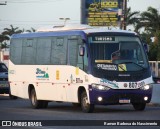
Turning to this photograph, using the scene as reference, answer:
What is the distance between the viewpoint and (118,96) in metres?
27.0

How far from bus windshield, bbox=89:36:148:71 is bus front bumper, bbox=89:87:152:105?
80cm

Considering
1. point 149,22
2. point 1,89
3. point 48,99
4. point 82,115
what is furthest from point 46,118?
point 149,22

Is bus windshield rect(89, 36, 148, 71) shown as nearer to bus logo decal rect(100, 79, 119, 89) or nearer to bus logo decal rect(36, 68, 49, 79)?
bus logo decal rect(100, 79, 119, 89)

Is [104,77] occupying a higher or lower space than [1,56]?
higher

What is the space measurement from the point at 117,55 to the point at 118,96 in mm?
1451

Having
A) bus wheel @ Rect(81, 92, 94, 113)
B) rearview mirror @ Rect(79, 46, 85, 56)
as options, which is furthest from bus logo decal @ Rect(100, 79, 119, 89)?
rearview mirror @ Rect(79, 46, 85, 56)

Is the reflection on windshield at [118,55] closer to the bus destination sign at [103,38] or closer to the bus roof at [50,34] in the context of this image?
the bus destination sign at [103,38]

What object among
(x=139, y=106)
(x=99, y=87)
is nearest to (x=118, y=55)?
(x=99, y=87)

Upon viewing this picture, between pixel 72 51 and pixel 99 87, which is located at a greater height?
pixel 72 51

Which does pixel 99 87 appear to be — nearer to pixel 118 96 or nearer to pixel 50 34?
pixel 118 96

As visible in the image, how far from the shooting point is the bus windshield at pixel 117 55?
27.3 m

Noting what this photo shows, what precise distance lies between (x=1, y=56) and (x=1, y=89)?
138 ft

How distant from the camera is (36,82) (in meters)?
31.2

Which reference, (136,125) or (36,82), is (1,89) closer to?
(36,82)
